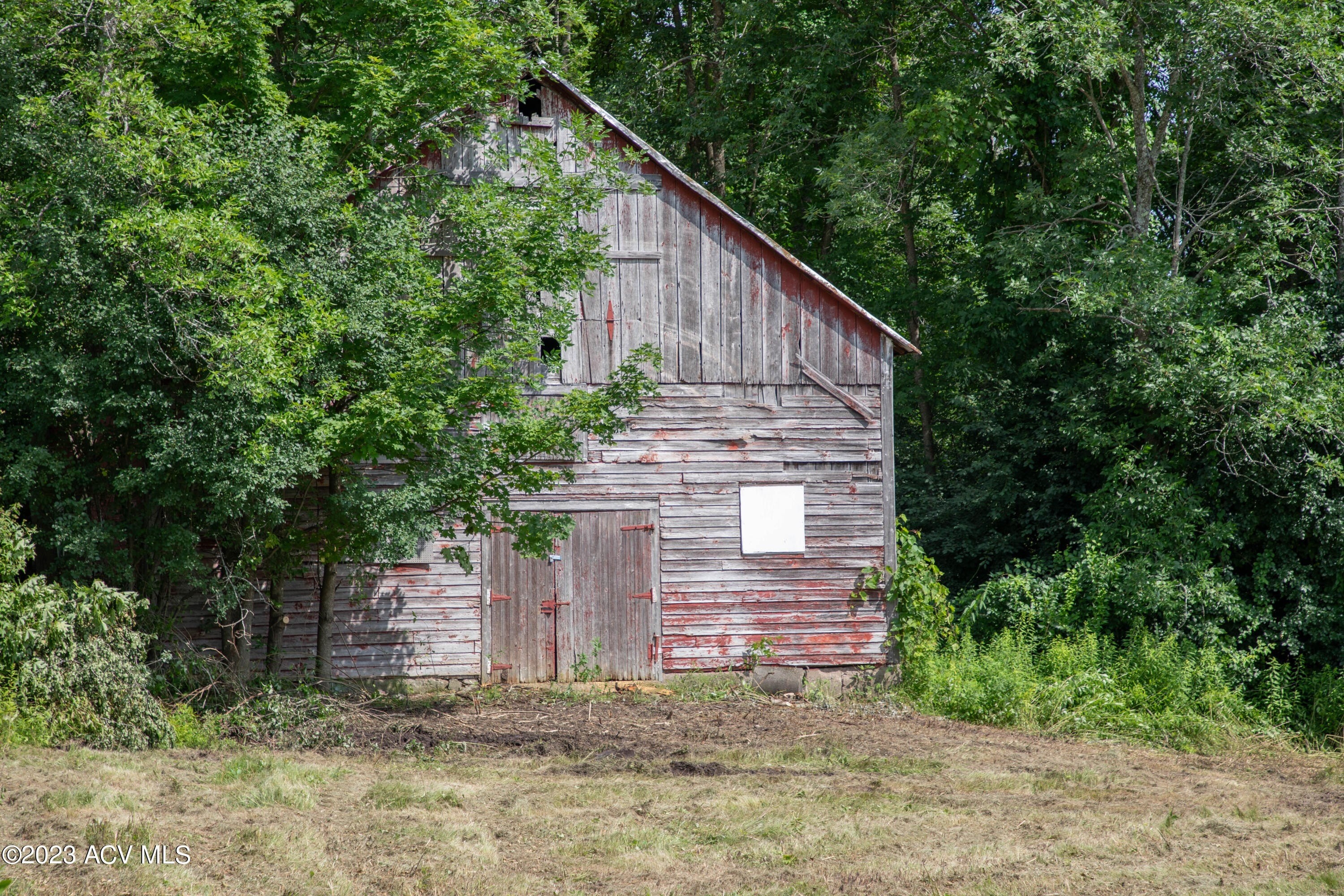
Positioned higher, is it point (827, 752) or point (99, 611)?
point (99, 611)

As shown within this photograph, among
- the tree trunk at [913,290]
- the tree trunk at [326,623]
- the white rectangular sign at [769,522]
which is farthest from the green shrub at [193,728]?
the tree trunk at [913,290]

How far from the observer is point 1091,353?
14.2 m

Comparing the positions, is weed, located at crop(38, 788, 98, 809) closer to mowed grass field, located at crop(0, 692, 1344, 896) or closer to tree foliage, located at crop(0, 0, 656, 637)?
mowed grass field, located at crop(0, 692, 1344, 896)

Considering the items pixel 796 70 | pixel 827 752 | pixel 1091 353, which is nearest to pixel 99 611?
pixel 827 752

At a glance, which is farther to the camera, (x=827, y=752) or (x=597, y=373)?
(x=597, y=373)

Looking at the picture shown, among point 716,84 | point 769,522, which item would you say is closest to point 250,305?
point 769,522

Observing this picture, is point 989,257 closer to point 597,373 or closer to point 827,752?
point 597,373

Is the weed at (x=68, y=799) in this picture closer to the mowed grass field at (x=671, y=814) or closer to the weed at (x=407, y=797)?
the mowed grass field at (x=671, y=814)

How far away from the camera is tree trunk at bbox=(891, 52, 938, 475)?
18.0 meters

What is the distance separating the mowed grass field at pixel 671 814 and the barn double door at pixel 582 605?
1.44m

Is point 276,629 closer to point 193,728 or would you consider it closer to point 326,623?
point 326,623

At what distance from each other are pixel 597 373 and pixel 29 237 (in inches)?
217

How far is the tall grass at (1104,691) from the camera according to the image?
11.5m

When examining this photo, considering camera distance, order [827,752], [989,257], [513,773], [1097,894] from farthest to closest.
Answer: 1. [989,257]
2. [827,752]
3. [513,773]
4. [1097,894]
